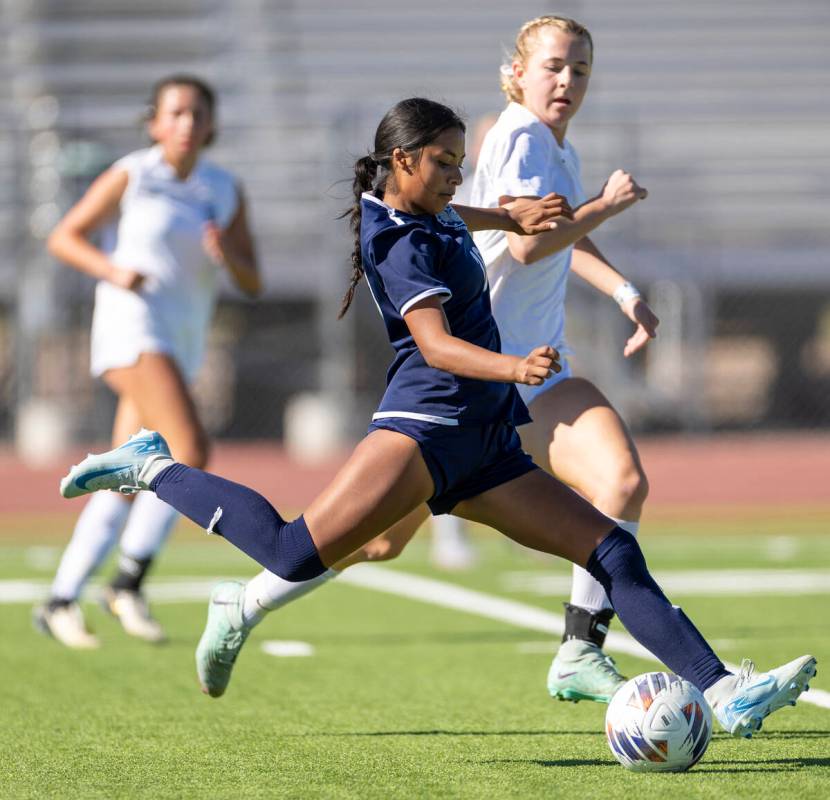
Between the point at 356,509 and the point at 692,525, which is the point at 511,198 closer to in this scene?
the point at 356,509

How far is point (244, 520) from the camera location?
14.4ft

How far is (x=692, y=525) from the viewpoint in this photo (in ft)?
43.0

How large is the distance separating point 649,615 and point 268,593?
3.44 ft

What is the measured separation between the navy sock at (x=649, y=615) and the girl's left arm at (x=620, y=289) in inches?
34.8

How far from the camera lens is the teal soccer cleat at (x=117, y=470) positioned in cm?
463

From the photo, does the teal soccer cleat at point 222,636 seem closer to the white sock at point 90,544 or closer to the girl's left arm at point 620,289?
the girl's left arm at point 620,289

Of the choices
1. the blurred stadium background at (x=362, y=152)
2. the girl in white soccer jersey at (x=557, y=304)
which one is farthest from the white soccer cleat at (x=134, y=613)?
the blurred stadium background at (x=362, y=152)

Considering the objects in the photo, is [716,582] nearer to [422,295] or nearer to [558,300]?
[558,300]

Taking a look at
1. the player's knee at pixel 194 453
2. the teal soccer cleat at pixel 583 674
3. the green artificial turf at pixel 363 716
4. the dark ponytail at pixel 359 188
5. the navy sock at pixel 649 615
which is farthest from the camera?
the player's knee at pixel 194 453

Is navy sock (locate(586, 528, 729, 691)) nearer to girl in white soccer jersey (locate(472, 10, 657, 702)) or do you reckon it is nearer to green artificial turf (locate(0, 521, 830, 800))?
green artificial turf (locate(0, 521, 830, 800))

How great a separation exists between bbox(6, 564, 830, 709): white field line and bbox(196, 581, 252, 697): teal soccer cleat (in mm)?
2253

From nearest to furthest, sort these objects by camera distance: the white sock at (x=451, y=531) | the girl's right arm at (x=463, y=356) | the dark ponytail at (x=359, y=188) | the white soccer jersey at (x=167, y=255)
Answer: the girl's right arm at (x=463, y=356), the dark ponytail at (x=359, y=188), the white soccer jersey at (x=167, y=255), the white sock at (x=451, y=531)

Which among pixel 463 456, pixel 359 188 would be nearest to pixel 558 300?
pixel 359 188

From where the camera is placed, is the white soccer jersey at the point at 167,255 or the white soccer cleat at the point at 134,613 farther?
the white soccer jersey at the point at 167,255
